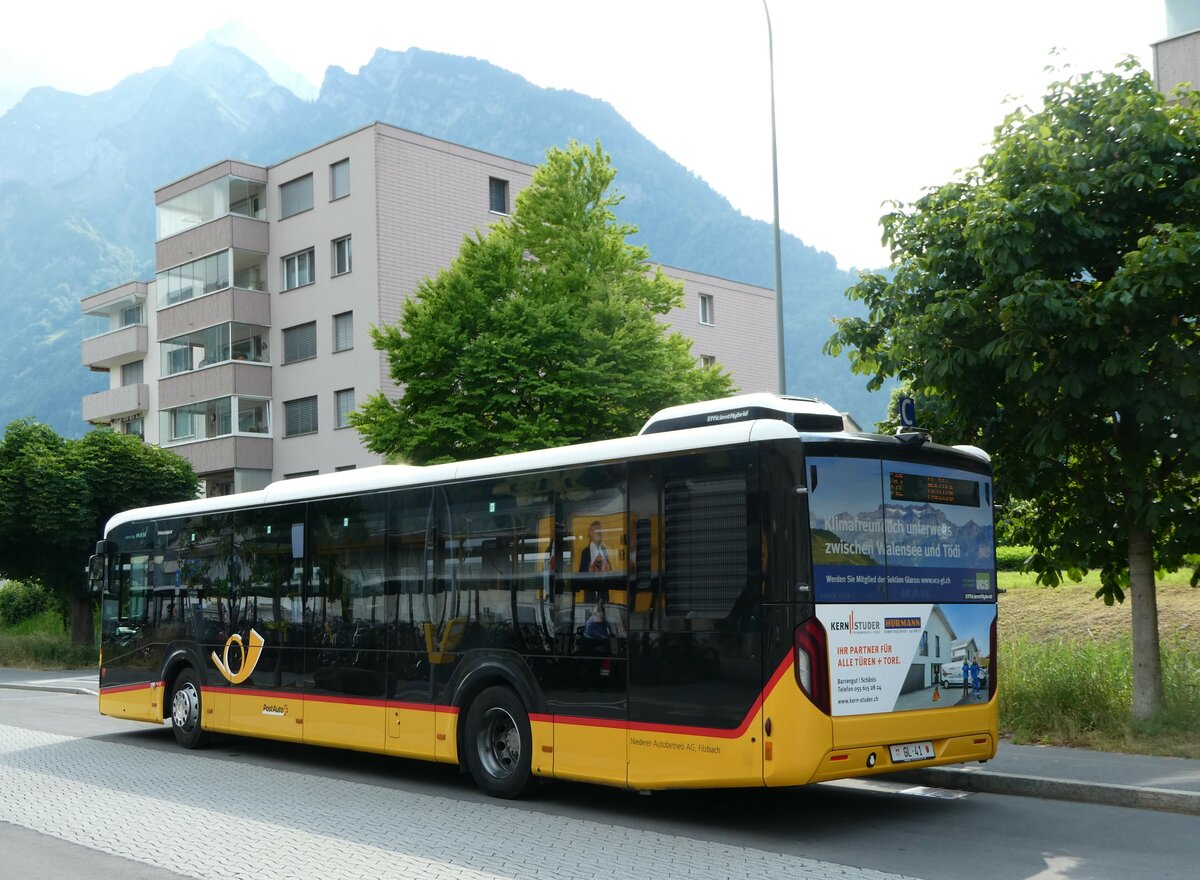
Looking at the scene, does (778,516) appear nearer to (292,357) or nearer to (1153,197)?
(1153,197)

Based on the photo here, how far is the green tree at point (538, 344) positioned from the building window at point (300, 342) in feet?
46.8

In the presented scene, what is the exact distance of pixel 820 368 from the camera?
148750mm

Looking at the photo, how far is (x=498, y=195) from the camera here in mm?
47656

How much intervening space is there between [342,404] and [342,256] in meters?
5.05

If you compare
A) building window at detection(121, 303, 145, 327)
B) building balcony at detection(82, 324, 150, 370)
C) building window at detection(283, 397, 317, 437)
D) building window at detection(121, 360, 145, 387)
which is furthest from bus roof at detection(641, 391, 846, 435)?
building window at detection(121, 303, 145, 327)

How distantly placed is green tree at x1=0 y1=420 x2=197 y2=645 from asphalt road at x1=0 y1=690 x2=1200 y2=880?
74.0ft

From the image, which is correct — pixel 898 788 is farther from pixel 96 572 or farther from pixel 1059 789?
pixel 96 572

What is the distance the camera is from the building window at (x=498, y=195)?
47.2 meters

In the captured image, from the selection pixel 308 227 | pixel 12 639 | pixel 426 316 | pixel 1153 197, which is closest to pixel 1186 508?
pixel 1153 197

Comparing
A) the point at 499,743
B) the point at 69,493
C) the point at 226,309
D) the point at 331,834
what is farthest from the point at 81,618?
the point at 331,834

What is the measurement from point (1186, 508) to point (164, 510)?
11679 millimetres

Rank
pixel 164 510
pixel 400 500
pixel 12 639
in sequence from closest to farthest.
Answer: pixel 400 500, pixel 164 510, pixel 12 639

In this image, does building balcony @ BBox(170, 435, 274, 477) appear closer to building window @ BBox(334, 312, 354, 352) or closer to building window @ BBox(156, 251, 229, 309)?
building window @ BBox(334, 312, 354, 352)

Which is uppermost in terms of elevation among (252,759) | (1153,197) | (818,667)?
(1153,197)
